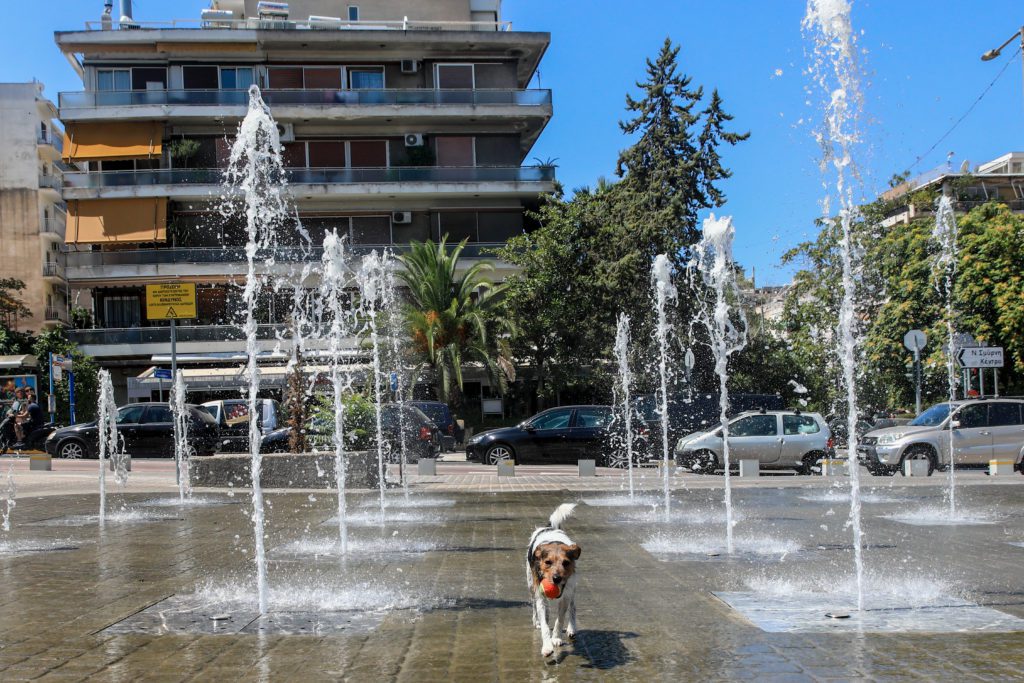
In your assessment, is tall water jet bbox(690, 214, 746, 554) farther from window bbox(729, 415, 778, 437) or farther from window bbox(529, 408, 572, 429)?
window bbox(529, 408, 572, 429)

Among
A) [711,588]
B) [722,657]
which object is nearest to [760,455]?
[711,588]

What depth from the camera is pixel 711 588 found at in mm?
8102

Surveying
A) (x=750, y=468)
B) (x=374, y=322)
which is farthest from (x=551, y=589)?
(x=750, y=468)

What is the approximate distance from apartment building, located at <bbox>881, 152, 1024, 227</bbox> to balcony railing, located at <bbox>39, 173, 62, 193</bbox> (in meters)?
44.8

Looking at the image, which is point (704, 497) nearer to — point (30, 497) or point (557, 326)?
point (30, 497)

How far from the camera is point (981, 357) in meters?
23.8

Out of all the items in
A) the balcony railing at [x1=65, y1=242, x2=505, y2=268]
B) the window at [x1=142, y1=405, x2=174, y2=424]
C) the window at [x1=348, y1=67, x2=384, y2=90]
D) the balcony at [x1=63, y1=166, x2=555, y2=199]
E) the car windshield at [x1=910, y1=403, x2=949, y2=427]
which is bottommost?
the car windshield at [x1=910, y1=403, x2=949, y2=427]

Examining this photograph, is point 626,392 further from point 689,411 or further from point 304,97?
point 304,97

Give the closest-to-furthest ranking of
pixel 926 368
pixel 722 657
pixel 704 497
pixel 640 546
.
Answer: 1. pixel 722 657
2. pixel 640 546
3. pixel 704 497
4. pixel 926 368

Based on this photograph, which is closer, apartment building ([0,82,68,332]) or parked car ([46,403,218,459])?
parked car ([46,403,218,459])

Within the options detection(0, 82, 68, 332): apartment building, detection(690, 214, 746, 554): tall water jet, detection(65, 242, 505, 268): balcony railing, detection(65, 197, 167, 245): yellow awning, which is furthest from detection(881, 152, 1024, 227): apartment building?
detection(0, 82, 68, 332): apartment building

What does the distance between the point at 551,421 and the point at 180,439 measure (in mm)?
9257

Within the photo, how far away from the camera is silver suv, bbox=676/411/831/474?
23984mm

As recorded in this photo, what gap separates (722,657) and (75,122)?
45.2 m
